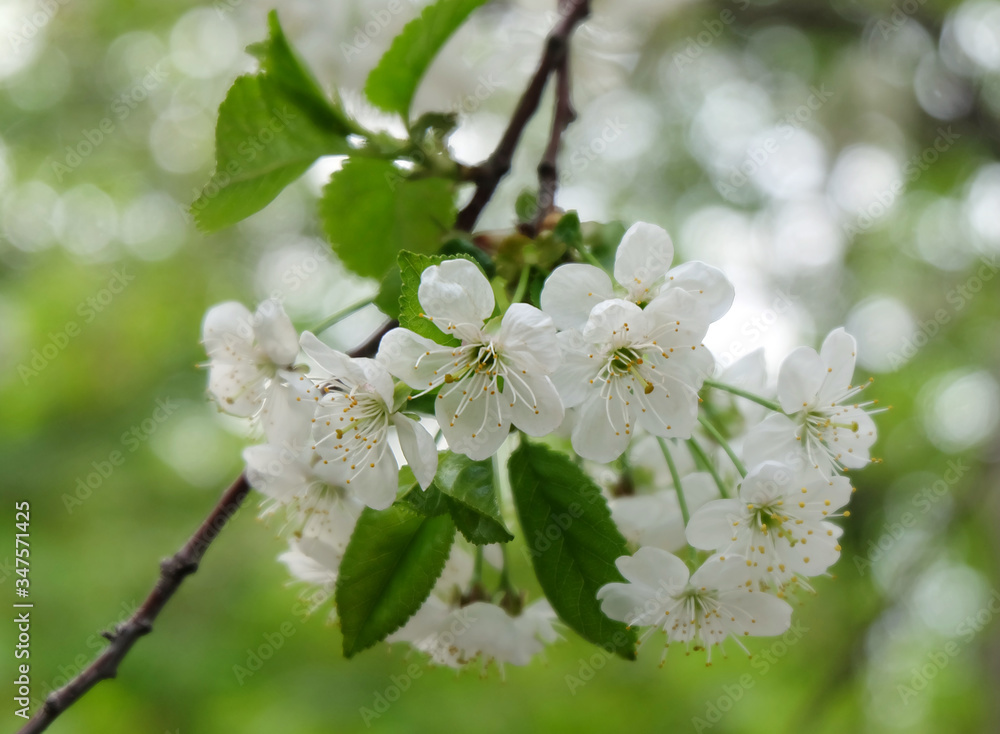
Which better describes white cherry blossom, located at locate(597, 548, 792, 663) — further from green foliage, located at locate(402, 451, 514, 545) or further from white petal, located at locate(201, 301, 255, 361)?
white petal, located at locate(201, 301, 255, 361)

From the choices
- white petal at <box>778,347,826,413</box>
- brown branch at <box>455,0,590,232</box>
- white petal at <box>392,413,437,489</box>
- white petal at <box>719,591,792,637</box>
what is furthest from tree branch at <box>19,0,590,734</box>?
white petal at <box>719,591,792,637</box>

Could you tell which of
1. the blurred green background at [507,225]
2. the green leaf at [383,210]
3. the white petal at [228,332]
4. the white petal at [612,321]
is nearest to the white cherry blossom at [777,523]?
the white petal at [612,321]

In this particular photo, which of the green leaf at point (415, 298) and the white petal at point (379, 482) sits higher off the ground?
the green leaf at point (415, 298)

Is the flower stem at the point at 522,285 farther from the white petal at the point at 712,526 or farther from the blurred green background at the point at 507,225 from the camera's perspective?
the blurred green background at the point at 507,225

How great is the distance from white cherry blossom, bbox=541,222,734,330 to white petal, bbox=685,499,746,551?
0.75 feet

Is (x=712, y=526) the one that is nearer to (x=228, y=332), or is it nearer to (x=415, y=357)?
(x=415, y=357)

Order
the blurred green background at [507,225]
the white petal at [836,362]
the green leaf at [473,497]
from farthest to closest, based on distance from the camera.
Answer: the blurred green background at [507,225] < the white petal at [836,362] < the green leaf at [473,497]

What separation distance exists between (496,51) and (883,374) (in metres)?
2.92

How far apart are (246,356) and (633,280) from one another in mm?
545

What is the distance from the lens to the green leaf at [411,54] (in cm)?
108

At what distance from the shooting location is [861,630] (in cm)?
243

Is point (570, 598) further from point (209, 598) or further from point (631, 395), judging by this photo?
point (209, 598)

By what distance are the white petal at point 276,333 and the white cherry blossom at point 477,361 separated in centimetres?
23

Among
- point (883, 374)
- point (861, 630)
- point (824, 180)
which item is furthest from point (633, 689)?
point (824, 180)
